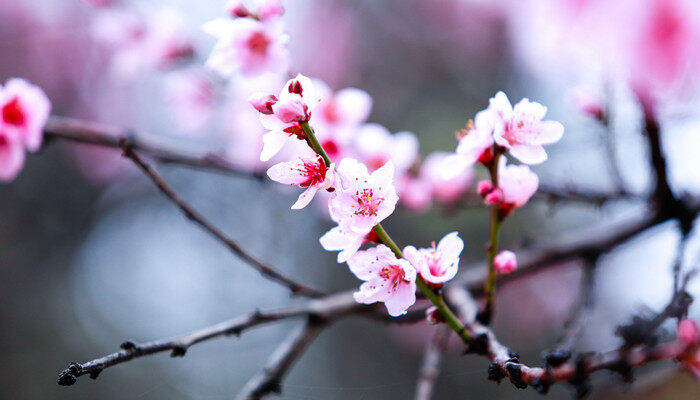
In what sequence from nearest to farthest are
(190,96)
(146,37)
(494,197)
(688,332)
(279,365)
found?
(688,332)
(494,197)
(279,365)
(146,37)
(190,96)

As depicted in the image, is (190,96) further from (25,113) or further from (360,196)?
(360,196)

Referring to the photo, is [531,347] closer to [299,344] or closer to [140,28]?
[299,344]

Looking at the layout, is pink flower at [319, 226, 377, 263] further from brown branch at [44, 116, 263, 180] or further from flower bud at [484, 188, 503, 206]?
brown branch at [44, 116, 263, 180]

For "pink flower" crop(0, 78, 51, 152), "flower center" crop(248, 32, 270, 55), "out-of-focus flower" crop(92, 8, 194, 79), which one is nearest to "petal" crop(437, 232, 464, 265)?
"flower center" crop(248, 32, 270, 55)

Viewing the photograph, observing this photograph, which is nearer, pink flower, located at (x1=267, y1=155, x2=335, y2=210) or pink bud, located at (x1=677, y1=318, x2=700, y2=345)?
pink bud, located at (x1=677, y1=318, x2=700, y2=345)

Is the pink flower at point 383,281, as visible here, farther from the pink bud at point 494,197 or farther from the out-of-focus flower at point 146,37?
the out-of-focus flower at point 146,37

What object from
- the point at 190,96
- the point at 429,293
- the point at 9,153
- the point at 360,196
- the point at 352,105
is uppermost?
the point at 190,96

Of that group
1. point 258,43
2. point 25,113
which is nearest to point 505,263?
point 258,43
